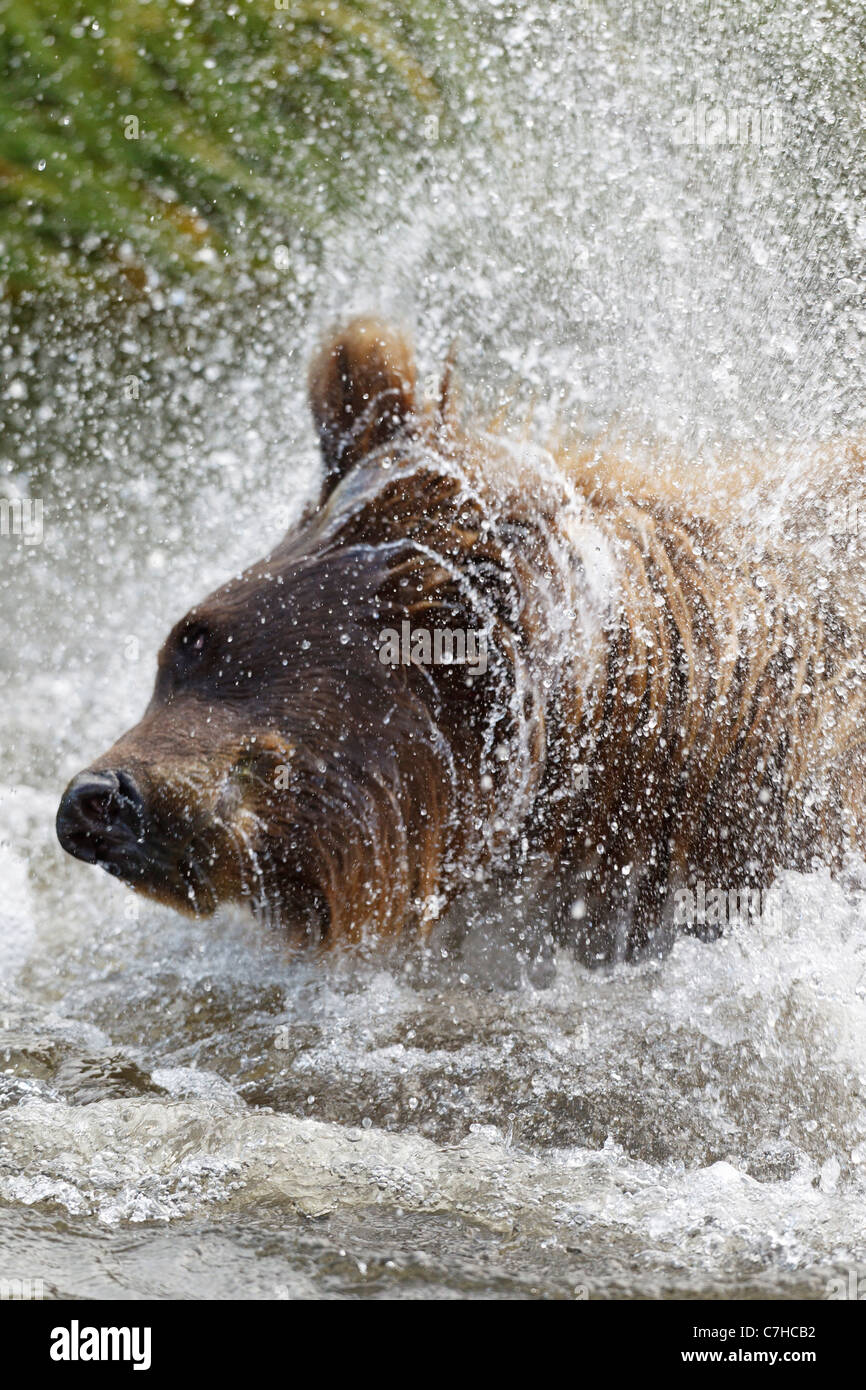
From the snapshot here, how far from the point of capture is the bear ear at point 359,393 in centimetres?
309

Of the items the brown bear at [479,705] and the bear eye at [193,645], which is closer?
the brown bear at [479,705]

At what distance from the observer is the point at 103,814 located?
2820 mm

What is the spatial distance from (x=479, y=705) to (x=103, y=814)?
87cm

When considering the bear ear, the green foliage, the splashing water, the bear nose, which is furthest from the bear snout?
the green foliage

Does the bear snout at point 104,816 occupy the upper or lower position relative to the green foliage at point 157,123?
lower

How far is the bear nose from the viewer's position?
280 centimetres

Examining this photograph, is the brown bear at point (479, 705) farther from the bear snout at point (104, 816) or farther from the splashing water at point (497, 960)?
the splashing water at point (497, 960)

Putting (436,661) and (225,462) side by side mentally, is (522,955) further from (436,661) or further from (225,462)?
(225,462)

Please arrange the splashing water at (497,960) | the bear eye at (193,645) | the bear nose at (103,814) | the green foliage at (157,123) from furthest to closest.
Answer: the green foliage at (157,123), the bear eye at (193,645), the bear nose at (103,814), the splashing water at (497,960)

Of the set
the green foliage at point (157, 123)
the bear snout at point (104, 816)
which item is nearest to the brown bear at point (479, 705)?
the bear snout at point (104, 816)

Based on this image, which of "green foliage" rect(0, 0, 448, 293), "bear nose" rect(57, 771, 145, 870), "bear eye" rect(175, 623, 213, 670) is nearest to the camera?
"bear nose" rect(57, 771, 145, 870)

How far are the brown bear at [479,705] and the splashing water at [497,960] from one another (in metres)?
0.21

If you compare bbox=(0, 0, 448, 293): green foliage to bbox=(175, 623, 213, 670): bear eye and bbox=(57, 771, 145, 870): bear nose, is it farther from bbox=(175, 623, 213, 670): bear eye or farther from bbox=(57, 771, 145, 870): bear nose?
bbox=(57, 771, 145, 870): bear nose

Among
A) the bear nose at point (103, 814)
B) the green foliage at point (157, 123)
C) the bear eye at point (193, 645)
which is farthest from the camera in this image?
the green foliage at point (157, 123)
